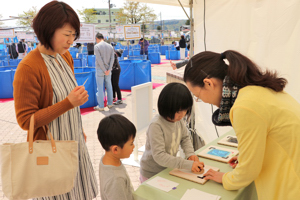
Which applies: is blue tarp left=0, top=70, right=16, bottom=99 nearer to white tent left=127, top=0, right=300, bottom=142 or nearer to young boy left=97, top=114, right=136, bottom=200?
white tent left=127, top=0, right=300, bottom=142

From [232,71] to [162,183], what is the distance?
765 mm

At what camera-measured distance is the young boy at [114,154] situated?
1302 millimetres

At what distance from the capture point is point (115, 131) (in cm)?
139

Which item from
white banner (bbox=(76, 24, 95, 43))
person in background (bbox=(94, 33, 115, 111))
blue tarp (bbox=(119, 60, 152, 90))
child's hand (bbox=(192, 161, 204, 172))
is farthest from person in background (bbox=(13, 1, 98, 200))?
blue tarp (bbox=(119, 60, 152, 90))

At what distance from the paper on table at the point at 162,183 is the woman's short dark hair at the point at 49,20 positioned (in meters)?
0.98

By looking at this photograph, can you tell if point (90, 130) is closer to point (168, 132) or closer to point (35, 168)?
point (168, 132)

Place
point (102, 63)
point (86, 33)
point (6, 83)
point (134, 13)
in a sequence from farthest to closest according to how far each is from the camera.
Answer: point (134, 13) < point (6, 83) < point (86, 33) < point (102, 63)

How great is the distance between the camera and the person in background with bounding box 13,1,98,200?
4.38ft

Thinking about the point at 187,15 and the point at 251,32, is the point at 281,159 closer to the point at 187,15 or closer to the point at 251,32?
the point at 251,32

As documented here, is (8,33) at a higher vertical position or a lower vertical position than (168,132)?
higher

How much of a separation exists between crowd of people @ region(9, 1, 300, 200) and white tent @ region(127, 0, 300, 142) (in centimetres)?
130

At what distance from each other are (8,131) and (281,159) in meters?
5.11

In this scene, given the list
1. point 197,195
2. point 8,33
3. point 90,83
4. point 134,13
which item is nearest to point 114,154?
point 197,195

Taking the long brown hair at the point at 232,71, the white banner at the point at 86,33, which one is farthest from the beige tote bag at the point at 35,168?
the white banner at the point at 86,33
